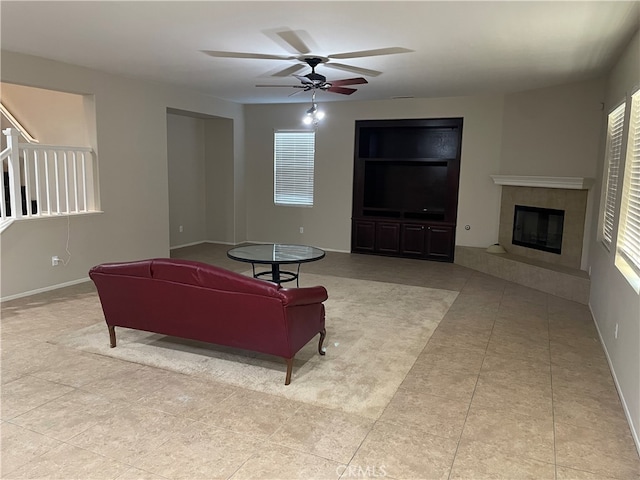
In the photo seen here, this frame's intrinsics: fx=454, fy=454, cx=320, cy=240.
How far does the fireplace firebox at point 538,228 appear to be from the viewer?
6.34 metres

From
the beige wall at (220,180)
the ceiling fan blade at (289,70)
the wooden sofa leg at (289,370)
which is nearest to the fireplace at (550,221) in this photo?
the ceiling fan blade at (289,70)

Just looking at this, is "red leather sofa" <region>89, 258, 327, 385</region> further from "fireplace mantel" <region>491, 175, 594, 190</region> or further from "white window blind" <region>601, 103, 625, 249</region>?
"fireplace mantel" <region>491, 175, 594, 190</region>

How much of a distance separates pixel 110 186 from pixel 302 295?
4.24m

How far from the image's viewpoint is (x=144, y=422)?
8.81ft

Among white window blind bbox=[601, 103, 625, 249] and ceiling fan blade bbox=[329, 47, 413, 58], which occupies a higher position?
ceiling fan blade bbox=[329, 47, 413, 58]

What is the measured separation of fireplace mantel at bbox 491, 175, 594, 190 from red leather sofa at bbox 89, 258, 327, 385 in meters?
4.29

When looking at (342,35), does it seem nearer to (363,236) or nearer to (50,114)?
(50,114)

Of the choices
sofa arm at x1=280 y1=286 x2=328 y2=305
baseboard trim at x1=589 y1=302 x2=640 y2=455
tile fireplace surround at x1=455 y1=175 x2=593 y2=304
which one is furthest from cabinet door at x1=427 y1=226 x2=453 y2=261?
sofa arm at x1=280 y1=286 x2=328 y2=305

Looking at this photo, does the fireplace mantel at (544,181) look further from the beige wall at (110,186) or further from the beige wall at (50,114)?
the beige wall at (50,114)

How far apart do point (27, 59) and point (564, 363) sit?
20.2ft

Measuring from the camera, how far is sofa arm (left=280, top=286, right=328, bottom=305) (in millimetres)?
2955

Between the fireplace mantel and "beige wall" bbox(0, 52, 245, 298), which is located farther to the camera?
the fireplace mantel

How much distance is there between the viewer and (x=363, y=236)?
8.43 m

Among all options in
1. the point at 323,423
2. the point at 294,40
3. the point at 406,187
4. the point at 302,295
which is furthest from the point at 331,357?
the point at 406,187
